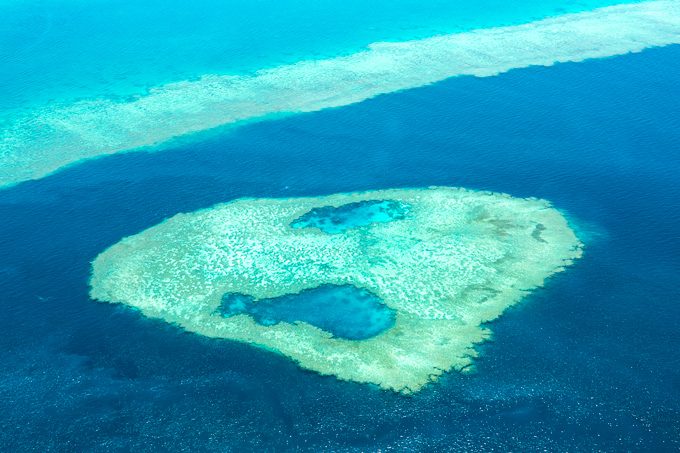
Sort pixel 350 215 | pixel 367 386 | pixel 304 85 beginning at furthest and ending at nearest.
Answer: pixel 304 85
pixel 350 215
pixel 367 386

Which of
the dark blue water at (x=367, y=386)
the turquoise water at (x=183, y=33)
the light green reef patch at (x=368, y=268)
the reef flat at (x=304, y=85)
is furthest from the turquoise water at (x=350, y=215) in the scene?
the turquoise water at (x=183, y=33)

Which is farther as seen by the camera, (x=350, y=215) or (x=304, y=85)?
(x=304, y=85)

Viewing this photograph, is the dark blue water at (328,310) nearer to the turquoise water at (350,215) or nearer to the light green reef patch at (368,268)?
the light green reef patch at (368,268)

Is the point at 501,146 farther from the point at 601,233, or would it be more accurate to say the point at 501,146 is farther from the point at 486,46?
the point at 486,46

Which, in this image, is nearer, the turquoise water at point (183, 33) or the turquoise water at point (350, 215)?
the turquoise water at point (350, 215)

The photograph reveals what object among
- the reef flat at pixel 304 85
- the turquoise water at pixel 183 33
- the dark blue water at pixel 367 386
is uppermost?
the turquoise water at pixel 183 33

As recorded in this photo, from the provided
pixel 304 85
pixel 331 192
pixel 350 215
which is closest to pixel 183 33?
pixel 304 85

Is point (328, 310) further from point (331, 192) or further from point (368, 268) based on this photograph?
point (331, 192)
